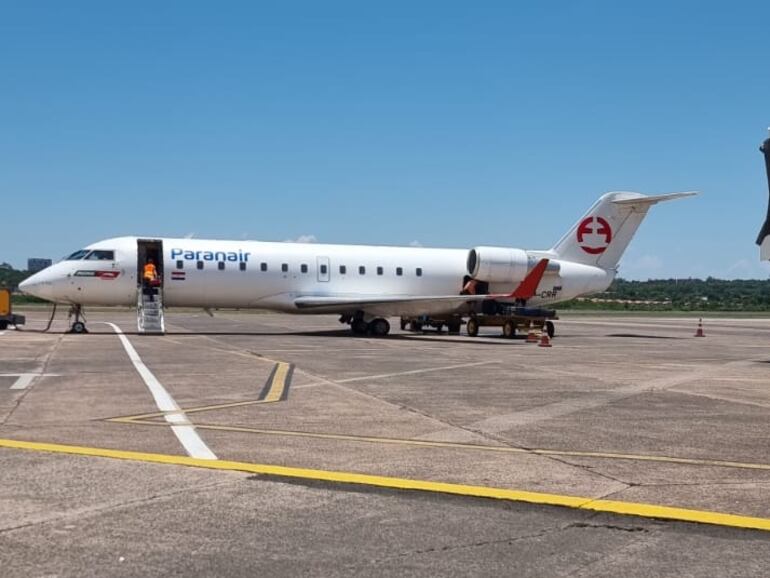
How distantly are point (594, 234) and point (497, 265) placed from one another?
Result: 496 cm

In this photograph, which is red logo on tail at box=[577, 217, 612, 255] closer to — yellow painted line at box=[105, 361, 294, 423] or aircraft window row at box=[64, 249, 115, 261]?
aircraft window row at box=[64, 249, 115, 261]

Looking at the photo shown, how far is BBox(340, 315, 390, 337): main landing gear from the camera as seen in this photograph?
32.9m

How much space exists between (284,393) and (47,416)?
3.86 metres

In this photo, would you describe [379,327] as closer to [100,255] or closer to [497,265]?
[497,265]

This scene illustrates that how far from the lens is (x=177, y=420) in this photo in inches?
412

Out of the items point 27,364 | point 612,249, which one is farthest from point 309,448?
point 612,249

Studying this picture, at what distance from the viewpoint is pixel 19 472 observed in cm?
731

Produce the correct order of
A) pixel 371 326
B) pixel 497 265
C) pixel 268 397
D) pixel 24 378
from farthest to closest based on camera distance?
pixel 497 265, pixel 371 326, pixel 24 378, pixel 268 397

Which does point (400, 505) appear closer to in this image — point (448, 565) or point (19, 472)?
point (448, 565)

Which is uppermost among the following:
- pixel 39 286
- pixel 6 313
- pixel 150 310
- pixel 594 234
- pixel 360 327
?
pixel 594 234

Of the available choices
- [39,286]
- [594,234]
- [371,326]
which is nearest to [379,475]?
[39,286]

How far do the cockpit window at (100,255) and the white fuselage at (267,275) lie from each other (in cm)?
7

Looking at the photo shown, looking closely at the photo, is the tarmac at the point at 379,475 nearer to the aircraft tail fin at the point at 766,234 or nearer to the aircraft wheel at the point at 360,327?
the aircraft tail fin at the point at 766,234

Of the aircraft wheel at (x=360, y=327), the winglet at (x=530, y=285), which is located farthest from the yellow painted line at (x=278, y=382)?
the winglet at (x=530, y=285)
